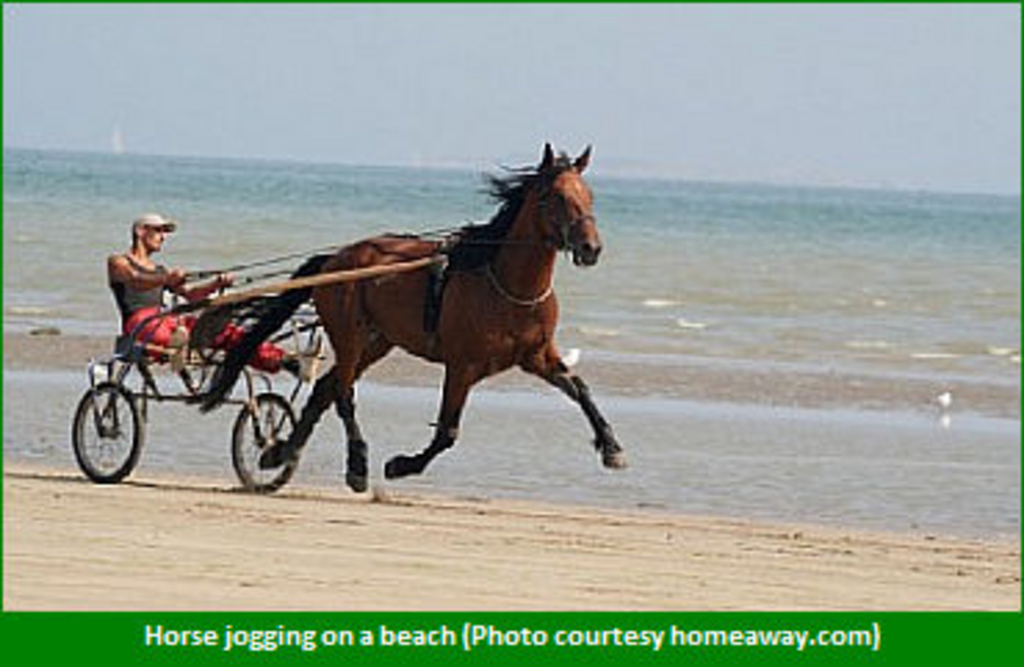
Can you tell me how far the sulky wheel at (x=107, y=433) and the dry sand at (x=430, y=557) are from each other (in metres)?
0.15

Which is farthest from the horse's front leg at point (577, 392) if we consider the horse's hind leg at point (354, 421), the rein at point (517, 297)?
the horse's hind leg at point (354, 421)

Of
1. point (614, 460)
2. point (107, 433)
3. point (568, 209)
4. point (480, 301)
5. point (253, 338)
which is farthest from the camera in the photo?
point (253, 338)

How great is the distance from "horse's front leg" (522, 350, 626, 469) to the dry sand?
355 millimetres

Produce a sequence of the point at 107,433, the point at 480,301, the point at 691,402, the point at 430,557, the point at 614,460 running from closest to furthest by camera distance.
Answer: the point at 430,557, the point at 480,301, the point at 614,460, the point at 107,433, the point at 691,402

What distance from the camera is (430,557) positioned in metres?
10.6

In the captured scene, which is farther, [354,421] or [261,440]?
[261,440]

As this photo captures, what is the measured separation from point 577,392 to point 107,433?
8.52 feet

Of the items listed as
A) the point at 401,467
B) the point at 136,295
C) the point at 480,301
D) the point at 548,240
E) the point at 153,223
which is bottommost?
the point at 401,467

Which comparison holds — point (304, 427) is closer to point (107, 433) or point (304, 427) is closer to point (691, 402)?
point (107, 433)

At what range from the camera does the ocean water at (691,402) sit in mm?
15023

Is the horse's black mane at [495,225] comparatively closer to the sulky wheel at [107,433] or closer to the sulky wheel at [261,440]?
the sulky wheel at [261,440]

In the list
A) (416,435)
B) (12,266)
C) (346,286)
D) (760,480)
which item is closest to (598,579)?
(346,286)

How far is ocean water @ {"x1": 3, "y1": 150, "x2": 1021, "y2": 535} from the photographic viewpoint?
49.3ft

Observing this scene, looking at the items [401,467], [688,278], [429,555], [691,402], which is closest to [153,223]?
[401,467]
